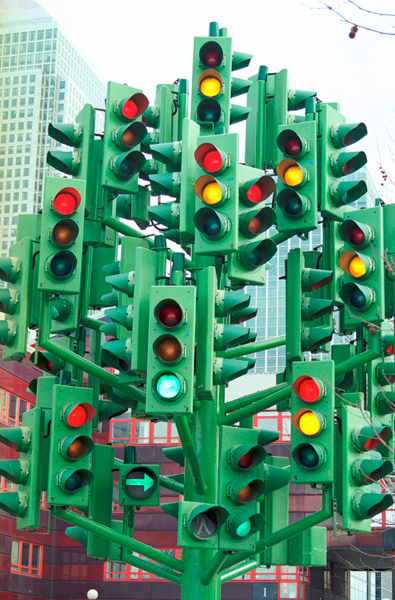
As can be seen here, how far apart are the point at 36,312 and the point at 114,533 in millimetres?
2439

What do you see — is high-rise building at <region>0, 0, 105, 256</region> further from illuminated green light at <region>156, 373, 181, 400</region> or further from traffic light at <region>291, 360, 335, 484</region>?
illuminated green light at <region>156, 373, 181, 400</region>

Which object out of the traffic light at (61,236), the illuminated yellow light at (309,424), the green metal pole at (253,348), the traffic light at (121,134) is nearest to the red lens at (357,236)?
the illuminated yellow light at (309,424)

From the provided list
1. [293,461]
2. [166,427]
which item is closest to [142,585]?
[166,427]

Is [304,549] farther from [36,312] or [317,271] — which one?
[36,312]

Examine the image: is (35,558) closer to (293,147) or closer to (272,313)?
(293,147)

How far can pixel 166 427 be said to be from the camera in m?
37.1

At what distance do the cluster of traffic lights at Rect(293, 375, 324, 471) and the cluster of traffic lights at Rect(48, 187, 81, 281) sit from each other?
270 centimetres

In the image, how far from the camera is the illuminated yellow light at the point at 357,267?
8.83 m

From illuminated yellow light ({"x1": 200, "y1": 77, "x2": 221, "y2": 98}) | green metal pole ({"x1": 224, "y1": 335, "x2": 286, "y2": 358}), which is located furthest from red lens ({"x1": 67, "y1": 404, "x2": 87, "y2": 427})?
illuminated yellow light ({"x1": 200, "y1": 77, "x2": 221, "y2": 98})

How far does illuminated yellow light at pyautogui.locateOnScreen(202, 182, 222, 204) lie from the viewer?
328 inches

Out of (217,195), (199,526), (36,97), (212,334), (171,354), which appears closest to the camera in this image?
(171,354)

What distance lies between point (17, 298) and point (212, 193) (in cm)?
247

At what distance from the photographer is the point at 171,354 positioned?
24.5ft

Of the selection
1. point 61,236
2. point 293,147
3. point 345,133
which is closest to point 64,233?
point 61,236
